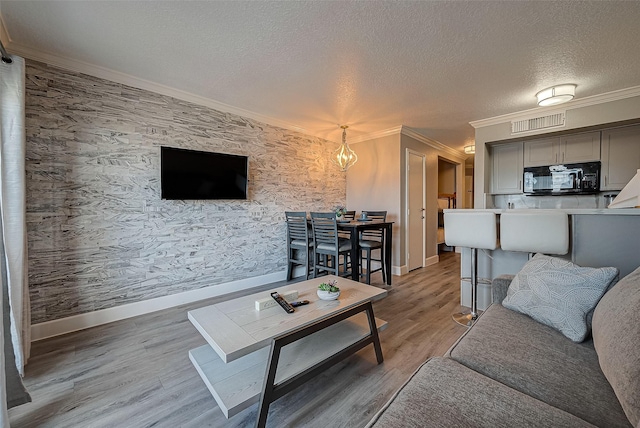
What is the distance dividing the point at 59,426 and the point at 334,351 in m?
1.47

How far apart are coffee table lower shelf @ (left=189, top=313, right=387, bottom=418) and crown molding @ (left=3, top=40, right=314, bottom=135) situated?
2624 mm

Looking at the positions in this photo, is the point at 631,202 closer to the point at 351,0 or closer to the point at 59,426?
the point at 351,0

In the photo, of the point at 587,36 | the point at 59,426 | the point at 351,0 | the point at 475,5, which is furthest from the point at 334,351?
the point at 587,36

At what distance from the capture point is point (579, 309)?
4.10 ft

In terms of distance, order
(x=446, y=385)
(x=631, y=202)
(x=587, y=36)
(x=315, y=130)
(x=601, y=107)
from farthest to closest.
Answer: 1. (x=315, y=130)
2. (x=601, y=107)
3. (x=587, y=36)
4. (x=631, y=202)
5. (x=446, y=385)

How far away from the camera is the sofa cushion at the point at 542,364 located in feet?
2.77

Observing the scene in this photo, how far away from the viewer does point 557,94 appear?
108 inches

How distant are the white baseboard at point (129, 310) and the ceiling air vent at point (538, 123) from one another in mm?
4244

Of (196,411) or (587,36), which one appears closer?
(196,411)

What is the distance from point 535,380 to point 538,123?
379 cm

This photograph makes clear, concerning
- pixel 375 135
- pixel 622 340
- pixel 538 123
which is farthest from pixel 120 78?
pixel 538 123

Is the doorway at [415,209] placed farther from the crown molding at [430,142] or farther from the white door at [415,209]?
the crown molding at [430,142]

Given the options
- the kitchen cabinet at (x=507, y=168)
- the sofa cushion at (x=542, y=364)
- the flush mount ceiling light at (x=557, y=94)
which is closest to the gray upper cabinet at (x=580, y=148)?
the kitchen cabinet at (x=507, y=168)

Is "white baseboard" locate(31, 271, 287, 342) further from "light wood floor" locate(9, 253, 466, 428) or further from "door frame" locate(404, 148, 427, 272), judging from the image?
"door frame" locate(404, 148, 427, 272)
